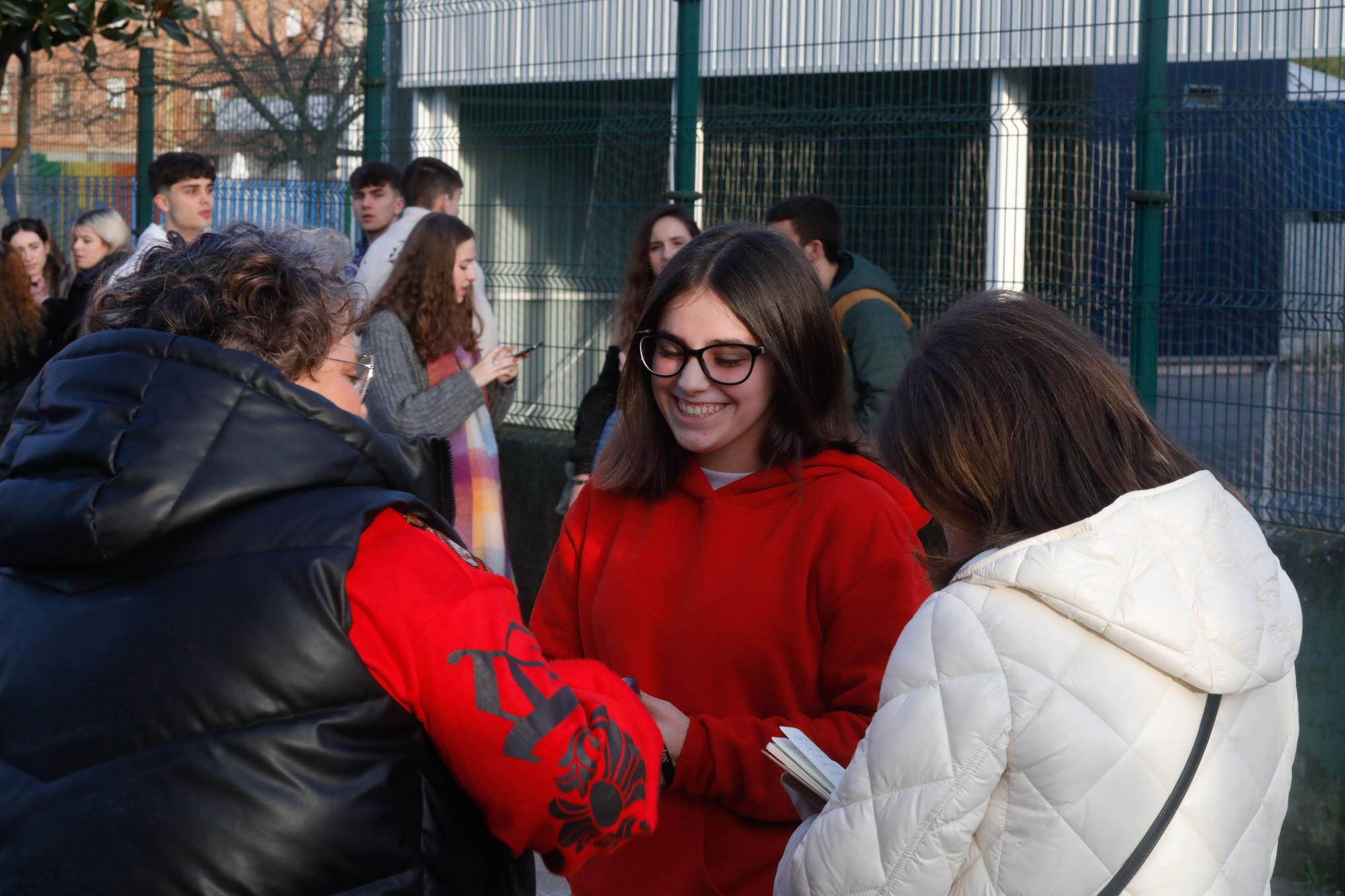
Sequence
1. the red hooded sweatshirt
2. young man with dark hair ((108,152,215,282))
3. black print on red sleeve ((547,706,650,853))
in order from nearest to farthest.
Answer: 1. black print on red sleeve ((547,706,650,853))
2. the red hooded sweatshirt
3. young man with dark hair ((108,152,215,282))

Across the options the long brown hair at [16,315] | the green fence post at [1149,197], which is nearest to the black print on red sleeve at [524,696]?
the green fence post at [1149,197]

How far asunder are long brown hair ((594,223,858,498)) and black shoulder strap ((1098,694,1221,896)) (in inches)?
33.0

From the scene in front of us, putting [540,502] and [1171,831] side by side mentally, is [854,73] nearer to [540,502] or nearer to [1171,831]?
[540,502]

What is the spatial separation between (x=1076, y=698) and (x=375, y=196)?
5.80 meters

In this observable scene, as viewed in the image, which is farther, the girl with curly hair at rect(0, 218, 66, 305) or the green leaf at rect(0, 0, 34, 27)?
the girl with curly hair at rect(0, 218, 66, 305)

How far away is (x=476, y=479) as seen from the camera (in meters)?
4.92

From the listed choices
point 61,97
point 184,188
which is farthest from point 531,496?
point 61,97

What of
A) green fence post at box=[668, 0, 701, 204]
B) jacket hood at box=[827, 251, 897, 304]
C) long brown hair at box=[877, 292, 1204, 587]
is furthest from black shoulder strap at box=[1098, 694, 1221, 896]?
green fence post at box=[668, 0, 701, 204]

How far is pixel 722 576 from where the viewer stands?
2.21 m

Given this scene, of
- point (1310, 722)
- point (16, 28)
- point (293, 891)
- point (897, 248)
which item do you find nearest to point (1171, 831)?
point (293, 891)

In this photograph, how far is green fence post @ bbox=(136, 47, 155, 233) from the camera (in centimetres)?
911

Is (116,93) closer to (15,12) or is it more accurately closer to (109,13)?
(109,13)

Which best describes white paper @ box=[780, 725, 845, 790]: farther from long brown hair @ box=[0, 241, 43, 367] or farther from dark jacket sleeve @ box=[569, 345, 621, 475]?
long brown hair @ box=[0, 241, 43, 367]

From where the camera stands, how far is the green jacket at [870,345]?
16.1 ft
